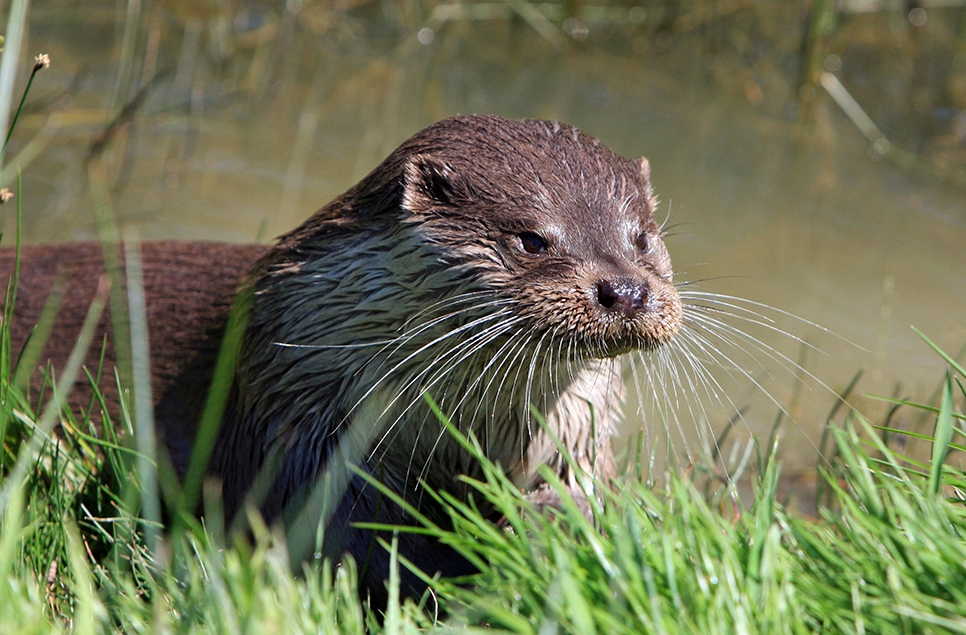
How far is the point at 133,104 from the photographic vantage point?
4438 millimetres

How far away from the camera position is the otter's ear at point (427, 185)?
7.66 ft

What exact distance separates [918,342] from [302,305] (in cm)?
287

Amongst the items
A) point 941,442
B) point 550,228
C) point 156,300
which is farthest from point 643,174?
point 156,300

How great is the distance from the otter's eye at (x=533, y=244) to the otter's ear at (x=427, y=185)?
0.62 ft

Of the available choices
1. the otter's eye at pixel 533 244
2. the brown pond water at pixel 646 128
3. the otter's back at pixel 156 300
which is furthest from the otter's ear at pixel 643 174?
the brown pond water at pixel 646 128

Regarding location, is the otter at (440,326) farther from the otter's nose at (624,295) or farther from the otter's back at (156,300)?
the otter's back at (156,300)

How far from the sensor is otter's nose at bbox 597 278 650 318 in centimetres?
206

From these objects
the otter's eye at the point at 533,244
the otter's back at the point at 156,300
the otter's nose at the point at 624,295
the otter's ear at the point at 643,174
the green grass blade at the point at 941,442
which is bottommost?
the otter's back at the point at 156,300

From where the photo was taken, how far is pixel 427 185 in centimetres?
236

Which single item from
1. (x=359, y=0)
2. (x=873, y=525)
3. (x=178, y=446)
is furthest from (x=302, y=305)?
(x=359, y=0)

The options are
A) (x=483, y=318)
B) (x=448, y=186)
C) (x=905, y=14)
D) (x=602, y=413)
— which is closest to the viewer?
(x=483, y=318)

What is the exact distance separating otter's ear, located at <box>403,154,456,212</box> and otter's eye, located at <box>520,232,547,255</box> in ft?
0.62

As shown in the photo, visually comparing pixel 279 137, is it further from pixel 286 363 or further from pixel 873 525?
pixel 873 525

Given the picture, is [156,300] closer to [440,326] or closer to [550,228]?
[440,326]
